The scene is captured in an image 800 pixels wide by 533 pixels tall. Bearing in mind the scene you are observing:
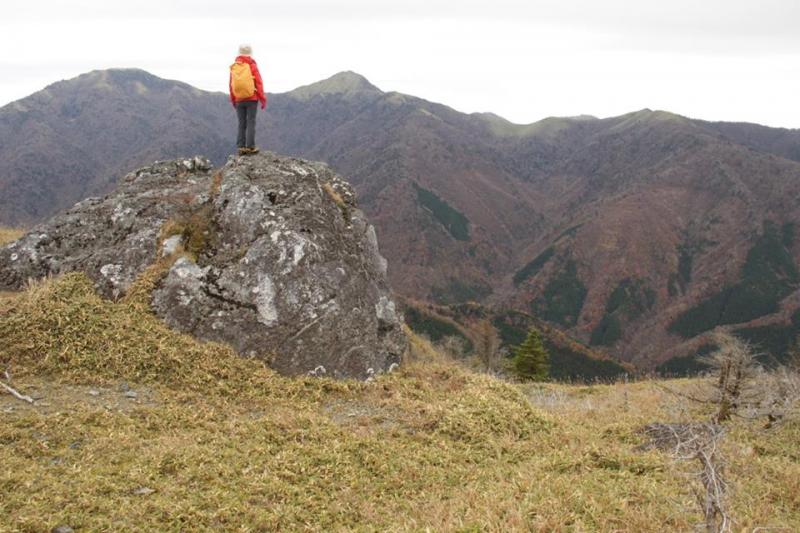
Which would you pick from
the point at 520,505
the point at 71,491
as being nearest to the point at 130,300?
the point at 71,491

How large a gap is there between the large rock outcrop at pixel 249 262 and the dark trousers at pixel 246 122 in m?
1.03

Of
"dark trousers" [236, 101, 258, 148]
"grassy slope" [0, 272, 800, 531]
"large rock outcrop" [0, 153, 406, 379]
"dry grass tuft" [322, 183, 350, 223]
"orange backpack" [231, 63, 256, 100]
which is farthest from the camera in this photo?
"dry grass tuft" [322, 183, 350, 223]

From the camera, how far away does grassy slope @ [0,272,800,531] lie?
242 inches

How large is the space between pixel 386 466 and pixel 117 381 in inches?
215

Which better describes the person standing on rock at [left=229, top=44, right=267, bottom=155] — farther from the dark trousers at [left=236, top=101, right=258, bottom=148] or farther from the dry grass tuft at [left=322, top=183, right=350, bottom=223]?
the dry grass tuft at [left=322, top=183, right=350, bottom=223]

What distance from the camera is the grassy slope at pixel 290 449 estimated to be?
6.16 meters

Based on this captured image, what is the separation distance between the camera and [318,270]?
40.7 ft

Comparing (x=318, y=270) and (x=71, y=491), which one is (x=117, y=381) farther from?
(x=318, y=270)

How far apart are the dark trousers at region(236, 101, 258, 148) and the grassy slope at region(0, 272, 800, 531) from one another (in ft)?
18.5

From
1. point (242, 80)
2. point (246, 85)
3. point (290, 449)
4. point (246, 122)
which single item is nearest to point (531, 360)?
point (246, 122)

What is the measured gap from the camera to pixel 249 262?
40.0ft

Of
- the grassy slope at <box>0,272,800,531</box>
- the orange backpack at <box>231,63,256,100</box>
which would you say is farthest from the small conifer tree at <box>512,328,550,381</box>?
the orange backpack at <box>231,63,256,100</box>

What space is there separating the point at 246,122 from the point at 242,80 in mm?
1390

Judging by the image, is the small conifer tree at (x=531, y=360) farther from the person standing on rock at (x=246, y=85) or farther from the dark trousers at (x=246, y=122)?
the person standing on rock at (x=246, y=85)
